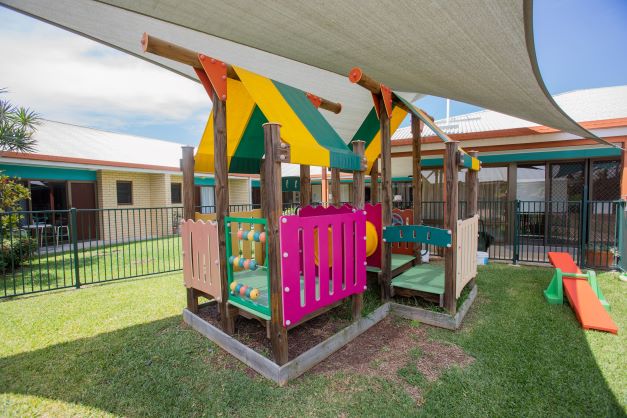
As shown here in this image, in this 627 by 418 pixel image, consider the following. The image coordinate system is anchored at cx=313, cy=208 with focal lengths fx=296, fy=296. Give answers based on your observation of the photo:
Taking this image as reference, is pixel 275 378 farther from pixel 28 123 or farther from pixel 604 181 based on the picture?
pixel 28 123

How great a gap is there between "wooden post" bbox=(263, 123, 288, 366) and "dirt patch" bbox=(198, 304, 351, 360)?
32 centimetres

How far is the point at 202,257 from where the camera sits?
368cm

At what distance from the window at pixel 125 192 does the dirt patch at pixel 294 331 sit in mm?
11200

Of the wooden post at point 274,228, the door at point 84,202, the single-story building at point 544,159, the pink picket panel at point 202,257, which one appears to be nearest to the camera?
the wooden post at point 274,228

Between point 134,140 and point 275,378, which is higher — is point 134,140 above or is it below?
above

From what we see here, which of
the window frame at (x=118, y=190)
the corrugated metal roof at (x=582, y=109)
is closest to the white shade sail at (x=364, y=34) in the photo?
the corrugated metal roof at (x=582, y=109)

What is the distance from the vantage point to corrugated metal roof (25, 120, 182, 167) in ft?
37.6

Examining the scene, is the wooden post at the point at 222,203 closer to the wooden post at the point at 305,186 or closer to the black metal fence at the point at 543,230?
the wooden post at the point at 305,186

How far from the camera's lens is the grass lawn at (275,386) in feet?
7.80

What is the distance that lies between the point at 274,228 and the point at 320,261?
0.75 meters

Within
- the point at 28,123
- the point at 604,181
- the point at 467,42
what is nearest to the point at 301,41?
the point at 467,42

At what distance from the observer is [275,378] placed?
105 inches

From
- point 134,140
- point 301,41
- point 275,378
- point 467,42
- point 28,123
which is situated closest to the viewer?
point 467,42

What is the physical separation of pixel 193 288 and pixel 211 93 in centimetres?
249
